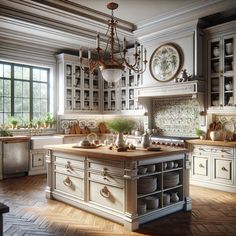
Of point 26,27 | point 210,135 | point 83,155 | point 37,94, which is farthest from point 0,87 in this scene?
point 210,135

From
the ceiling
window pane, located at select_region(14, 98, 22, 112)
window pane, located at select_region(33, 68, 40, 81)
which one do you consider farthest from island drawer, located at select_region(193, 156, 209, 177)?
window pane, located at select_region(33, 68, 40, 81)

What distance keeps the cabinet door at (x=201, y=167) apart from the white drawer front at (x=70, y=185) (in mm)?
2654

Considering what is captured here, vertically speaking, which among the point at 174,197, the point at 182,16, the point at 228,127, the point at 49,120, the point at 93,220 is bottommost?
the point at 93,220

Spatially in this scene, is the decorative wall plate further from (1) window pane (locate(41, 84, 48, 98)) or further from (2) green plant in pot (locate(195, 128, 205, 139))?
(1) window pane (locate(41, 84, 48, 98))

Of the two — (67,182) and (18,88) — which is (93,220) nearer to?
(67,182)

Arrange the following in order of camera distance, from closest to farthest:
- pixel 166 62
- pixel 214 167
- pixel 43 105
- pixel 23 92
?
pixel 214 167, pixel 166 62, pixel 23 92, pixel 43 105

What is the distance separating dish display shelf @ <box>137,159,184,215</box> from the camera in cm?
385

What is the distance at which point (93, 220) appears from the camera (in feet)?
12.8

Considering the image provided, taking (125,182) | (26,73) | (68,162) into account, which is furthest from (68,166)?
(26,73)

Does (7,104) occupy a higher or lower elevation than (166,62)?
lower

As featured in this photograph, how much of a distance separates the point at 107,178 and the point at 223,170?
2.67m

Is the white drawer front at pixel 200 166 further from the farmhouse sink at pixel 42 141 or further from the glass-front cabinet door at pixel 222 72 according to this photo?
the farmhouse sink at pixel 42 141

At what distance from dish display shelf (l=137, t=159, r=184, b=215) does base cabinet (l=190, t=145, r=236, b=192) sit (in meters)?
1.57

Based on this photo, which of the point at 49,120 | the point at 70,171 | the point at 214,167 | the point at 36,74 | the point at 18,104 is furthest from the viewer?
the point at 36,74
